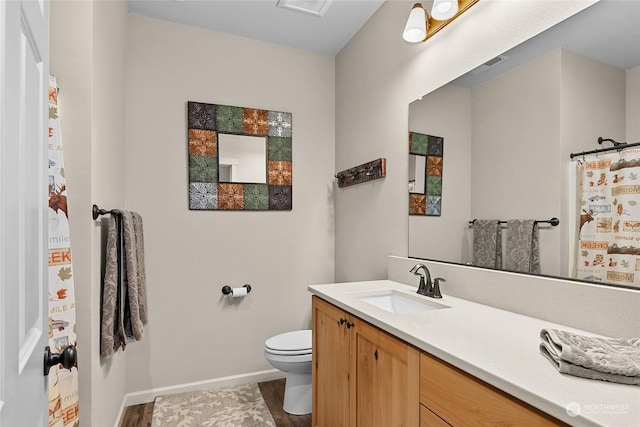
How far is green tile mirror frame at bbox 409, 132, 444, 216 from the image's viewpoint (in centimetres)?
185

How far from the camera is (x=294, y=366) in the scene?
2.12 meters

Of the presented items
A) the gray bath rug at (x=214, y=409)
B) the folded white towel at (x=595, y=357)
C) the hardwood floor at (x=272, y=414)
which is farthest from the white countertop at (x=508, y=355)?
the gray bath rug at (x=214, y=409)

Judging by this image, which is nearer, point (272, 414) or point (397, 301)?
point (397, 301)

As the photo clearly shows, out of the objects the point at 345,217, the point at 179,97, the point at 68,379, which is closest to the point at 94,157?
the point at 68,379

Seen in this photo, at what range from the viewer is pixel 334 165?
2998 mm

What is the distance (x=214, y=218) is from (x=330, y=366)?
1.46 metres

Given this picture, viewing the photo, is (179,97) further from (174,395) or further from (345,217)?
(174,395)

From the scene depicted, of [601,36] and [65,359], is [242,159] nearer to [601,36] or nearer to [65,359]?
[65,359]

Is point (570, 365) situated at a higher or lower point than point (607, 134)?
lower

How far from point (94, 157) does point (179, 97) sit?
3.77 ft

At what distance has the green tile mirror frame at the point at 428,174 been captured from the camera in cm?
185

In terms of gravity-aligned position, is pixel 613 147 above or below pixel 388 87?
below

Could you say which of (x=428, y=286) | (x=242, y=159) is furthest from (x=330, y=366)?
(x=242, y=159)

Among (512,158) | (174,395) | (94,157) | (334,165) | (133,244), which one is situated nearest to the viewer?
(512,158)
